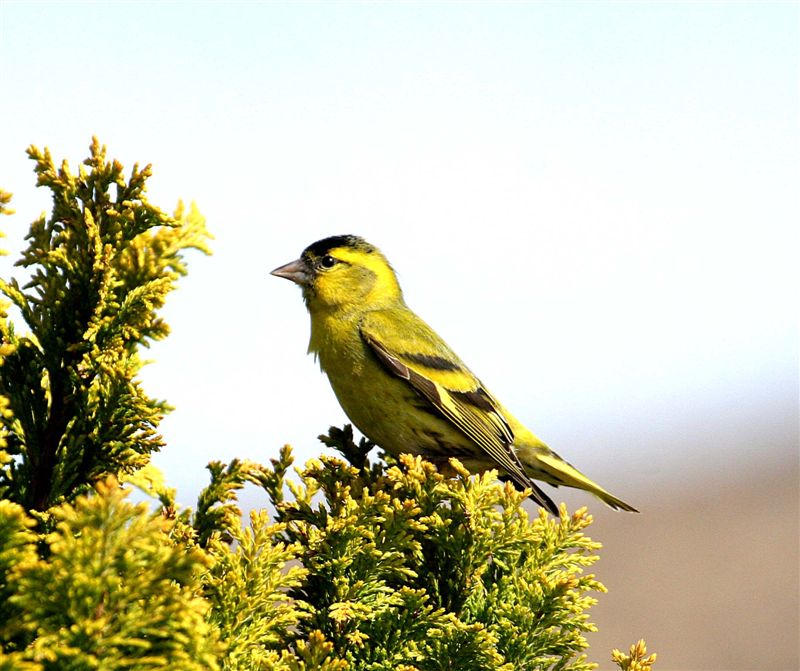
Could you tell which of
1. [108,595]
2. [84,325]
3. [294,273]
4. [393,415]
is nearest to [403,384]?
[393,415]

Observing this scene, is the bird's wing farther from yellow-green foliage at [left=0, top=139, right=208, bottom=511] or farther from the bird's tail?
yellow-green foliage at [left=0, top=139, right=208, bottom=511]

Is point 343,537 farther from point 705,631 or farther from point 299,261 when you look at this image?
point 705,631

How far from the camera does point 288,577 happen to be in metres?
2.59

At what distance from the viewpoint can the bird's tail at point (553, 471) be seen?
5500 mm

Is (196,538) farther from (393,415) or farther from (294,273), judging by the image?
(294,273)

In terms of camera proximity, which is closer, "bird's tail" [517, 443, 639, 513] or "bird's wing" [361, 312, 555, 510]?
"bird's wing" [361, 312, 555, 510]

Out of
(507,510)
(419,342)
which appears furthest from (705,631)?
(507,510)

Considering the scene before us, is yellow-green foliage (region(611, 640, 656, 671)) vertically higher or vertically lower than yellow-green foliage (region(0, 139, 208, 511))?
lower

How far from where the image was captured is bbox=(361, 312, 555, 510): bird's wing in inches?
202

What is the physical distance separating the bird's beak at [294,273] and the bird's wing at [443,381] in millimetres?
531

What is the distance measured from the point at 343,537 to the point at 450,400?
243 centimetres

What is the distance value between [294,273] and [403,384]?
1186 mm

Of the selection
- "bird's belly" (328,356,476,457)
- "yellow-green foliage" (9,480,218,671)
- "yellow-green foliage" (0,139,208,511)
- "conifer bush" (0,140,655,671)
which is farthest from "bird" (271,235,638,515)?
"yellow-green foliage" (9,480,218,671)

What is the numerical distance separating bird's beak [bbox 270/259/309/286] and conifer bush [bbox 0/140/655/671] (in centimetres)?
266
